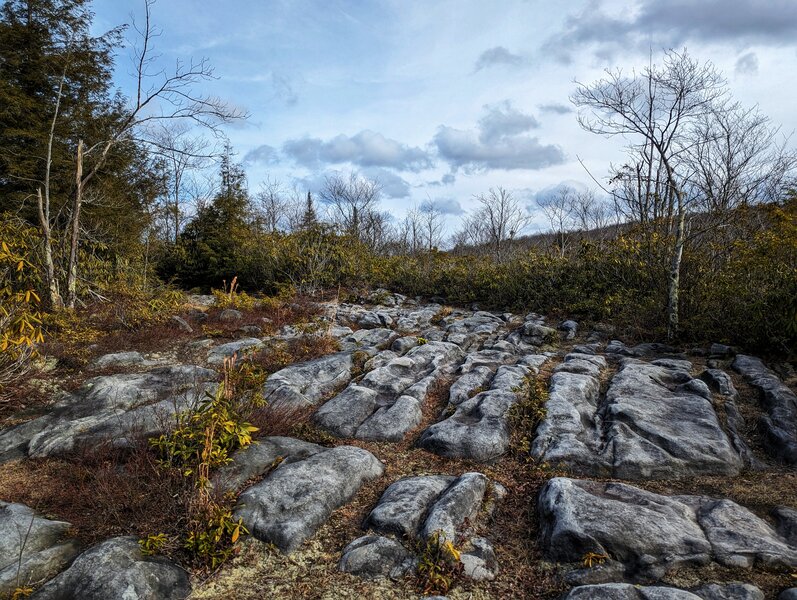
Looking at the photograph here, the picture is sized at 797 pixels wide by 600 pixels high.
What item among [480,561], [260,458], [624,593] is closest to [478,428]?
[480,561]

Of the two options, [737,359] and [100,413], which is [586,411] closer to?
[737,359]

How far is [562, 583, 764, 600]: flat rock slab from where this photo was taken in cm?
258

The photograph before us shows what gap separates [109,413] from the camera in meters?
5.20

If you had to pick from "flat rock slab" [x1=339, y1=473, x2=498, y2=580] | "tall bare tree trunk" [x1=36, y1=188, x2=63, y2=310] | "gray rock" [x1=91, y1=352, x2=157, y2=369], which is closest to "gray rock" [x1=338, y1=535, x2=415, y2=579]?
"flat rock slab" [x1=339, y1=473, x2=498, y2=580]

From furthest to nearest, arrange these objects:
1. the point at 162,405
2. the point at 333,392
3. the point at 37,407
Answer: the point at 333,392, the point at 37,407, the point at 162,405

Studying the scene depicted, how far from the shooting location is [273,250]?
15.7 m

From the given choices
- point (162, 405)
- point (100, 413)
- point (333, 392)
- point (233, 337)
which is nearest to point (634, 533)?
point (333, 392)

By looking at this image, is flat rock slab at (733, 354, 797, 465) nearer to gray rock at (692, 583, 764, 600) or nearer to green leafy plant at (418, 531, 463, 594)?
gray rock at (692, 583, 764, 600)

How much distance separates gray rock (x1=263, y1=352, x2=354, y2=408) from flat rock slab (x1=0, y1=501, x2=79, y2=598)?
7.65 feet

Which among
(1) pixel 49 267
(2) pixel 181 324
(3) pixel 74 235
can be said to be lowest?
(2) pixel 181 324

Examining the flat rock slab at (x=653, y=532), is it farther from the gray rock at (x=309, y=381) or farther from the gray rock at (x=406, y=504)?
the gray rock at (x=309, y=381)

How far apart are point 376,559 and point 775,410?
15.1ft

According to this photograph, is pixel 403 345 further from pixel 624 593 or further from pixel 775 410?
pixel 624 593

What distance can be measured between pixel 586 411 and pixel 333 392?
3.19 m
